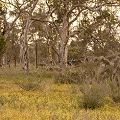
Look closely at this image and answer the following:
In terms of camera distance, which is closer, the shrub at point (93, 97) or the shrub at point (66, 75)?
the shrub at point (93, 97)

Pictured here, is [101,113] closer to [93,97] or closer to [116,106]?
[93,97]

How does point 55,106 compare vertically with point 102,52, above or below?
below

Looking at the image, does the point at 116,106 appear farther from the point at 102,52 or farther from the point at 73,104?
the point at 102,52

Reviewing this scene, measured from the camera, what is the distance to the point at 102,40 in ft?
56.5

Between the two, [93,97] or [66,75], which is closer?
[93,97]

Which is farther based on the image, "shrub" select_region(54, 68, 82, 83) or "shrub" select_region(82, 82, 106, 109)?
"shrub" select_region(54, 68, 82, 83)

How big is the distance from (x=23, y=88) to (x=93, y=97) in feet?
12.8

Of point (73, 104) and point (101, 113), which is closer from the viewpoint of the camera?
point (101, 113)

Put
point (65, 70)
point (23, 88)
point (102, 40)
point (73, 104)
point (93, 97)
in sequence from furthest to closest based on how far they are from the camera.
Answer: point (102, 40) < point (65, 70) < point (23, 88) < point (73, 104) < point (93, 97)

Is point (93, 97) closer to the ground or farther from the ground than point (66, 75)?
closer to the ground

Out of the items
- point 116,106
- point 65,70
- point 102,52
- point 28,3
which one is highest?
point 28,3

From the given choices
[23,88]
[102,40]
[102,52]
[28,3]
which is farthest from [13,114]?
[28,3]

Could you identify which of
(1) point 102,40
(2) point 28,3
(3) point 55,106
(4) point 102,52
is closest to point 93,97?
(3) point 55,106

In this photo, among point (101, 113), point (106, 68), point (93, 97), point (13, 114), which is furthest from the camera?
point (106, 68)
